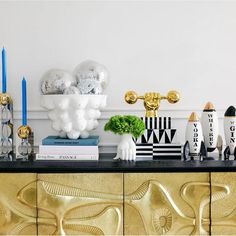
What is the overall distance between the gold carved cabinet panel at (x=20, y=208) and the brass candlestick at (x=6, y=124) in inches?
12.3

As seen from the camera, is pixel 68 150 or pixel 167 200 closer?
pixel 167 200

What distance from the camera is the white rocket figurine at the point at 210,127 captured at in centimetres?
164

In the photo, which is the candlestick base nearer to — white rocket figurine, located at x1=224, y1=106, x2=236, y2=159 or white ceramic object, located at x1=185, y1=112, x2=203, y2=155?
white ceramic object, located at x1=185, y1=112, x2=203, y2=155

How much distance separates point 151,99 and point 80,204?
571mm

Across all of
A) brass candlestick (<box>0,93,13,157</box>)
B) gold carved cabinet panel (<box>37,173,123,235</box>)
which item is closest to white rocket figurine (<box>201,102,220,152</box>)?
gold carved cabinet panel (<box>37,173,123,235</box>)

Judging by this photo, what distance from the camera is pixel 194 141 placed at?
160cm

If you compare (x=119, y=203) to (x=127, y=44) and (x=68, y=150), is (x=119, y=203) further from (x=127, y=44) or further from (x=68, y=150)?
(x=127, y=44)

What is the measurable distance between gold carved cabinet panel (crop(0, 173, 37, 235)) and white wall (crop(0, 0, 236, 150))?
1.58 ft

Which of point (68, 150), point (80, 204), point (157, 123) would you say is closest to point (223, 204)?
point (157, 123)

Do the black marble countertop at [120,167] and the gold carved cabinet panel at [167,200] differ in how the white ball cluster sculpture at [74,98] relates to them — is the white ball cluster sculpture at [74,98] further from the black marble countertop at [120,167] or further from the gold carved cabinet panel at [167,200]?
the gold carved cabinet panel at [167,200]

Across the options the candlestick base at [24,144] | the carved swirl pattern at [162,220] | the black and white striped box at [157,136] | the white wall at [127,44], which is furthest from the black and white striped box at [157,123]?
the candlestick base at [24,144]

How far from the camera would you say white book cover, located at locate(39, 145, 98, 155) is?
157 centimetres

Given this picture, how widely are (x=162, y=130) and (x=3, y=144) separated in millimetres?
720

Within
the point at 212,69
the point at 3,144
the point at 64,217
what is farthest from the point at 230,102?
the point at 3,144
